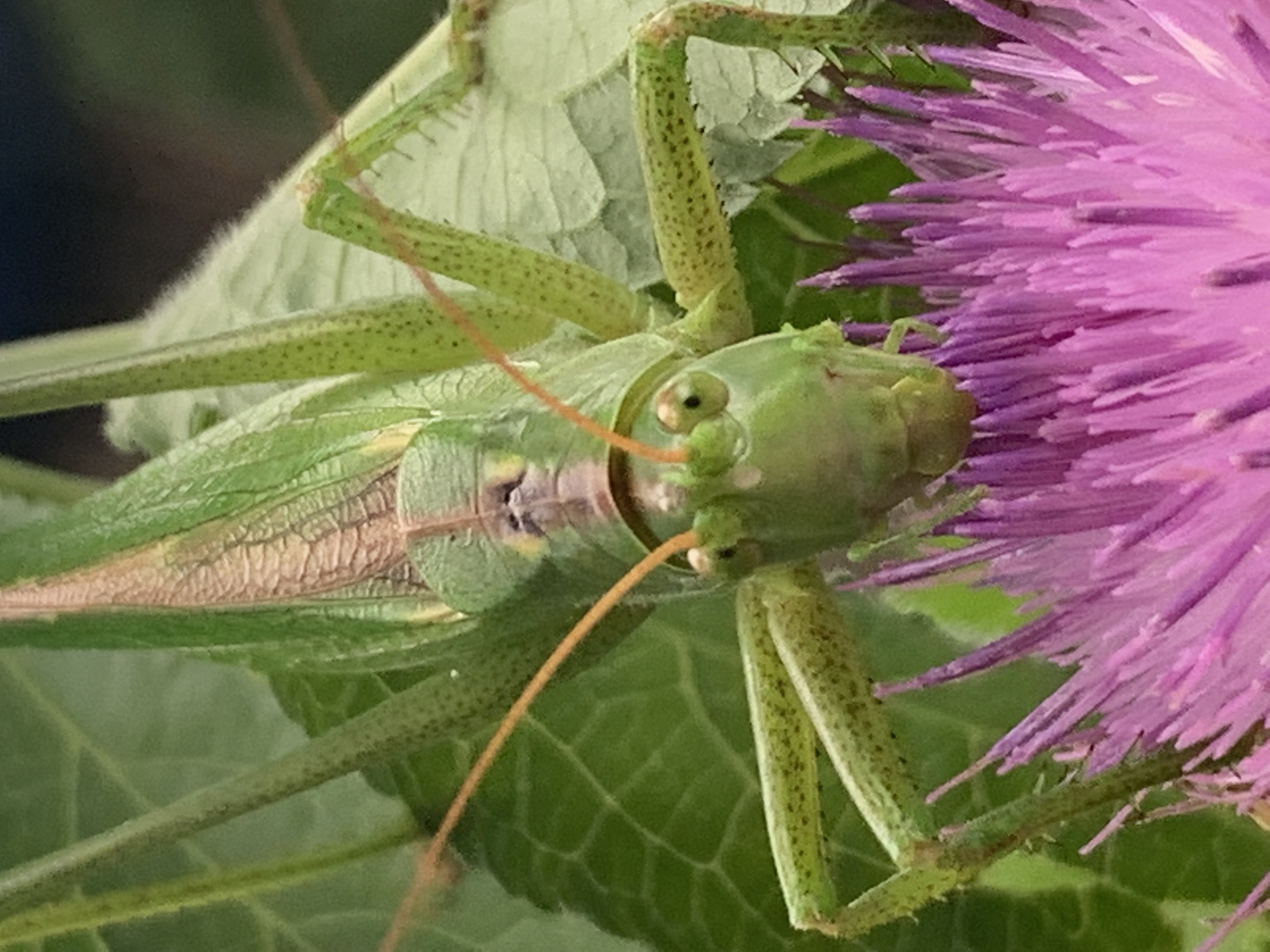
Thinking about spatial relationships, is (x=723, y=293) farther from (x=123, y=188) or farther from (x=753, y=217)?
(x=123, y=188)

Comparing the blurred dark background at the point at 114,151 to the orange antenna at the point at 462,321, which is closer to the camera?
the orange antenna at the point at 462,321

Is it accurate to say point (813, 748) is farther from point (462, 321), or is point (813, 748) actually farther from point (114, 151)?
point (114, 151)

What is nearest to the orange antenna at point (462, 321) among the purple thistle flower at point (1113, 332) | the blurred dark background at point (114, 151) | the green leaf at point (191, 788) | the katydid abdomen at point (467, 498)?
the katydid abdomen at point (467, 498)

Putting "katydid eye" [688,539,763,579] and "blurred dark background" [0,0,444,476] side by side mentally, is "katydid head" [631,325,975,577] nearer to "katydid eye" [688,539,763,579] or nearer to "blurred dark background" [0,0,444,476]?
"katydid eye" [688,539,763,579]

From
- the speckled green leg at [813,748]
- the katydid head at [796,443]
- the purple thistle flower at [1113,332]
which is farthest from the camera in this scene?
the speckled green leg at [813,748]

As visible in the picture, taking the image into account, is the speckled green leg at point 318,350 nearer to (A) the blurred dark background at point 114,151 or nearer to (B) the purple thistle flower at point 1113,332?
(B) the purple thistle flower at point 1113,332

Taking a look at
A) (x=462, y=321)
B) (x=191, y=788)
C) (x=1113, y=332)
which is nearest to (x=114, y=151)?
(x=191, y=788)
